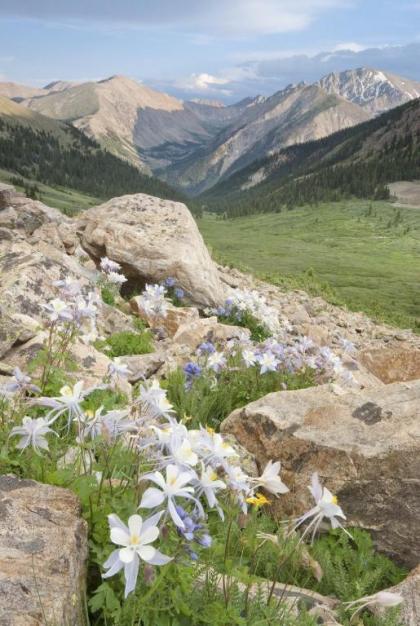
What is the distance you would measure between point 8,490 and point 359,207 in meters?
129

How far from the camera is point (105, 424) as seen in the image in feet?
10.6

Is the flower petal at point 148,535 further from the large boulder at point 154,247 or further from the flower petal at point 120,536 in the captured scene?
the large boulder at point 154,247

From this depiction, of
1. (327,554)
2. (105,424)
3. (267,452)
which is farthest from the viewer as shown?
(267,452)

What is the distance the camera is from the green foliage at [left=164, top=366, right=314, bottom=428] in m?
7.52

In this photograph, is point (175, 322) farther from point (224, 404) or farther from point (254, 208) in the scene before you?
point (254, 208)

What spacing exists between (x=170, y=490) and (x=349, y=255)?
207 feet

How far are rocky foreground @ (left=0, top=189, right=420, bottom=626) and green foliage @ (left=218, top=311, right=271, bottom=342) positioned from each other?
75 cm

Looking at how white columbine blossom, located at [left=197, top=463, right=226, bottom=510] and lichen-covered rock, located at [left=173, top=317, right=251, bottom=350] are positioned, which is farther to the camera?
lichen-covered rock, located at [left=173, top=317, right=251, bottom=350]

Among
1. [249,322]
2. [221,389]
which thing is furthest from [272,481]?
[249,322]

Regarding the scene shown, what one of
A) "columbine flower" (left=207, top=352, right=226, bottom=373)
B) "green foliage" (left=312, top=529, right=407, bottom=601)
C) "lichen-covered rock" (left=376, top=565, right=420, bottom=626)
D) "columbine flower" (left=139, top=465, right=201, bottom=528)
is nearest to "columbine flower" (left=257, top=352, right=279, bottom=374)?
"columbine flower" (left=207, top=352, right=226, bottom=373)

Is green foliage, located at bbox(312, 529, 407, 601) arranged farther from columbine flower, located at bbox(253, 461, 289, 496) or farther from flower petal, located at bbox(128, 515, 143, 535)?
flower petal, located at bbox(128, 515, 143, 535)

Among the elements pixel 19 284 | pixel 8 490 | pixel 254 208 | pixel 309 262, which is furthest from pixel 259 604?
pixel 254 208

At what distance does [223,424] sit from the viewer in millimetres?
7375

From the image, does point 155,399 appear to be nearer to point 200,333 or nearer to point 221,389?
point 221,389
